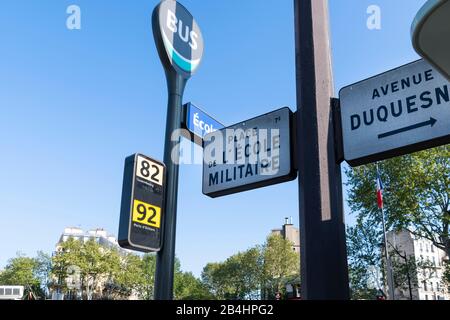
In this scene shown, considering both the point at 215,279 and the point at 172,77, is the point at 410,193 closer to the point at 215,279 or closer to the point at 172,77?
the point at 172,77

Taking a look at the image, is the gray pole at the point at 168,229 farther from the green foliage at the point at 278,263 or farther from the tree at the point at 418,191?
the green foliage at the point at 278,263

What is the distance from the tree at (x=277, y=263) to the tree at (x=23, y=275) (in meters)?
38.2

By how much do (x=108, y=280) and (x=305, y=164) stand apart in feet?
248

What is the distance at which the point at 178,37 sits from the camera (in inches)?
214

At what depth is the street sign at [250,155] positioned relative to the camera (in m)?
2.60

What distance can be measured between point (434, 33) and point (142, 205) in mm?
2760

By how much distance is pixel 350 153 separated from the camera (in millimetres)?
2404

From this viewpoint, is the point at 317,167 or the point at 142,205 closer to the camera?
the point at 317,167

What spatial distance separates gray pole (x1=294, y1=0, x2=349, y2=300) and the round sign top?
2791 millimetres

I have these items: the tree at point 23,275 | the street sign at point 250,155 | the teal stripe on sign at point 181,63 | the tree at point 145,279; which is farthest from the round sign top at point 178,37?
the tree at point 23,275

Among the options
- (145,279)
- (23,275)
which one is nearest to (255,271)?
(145,279)

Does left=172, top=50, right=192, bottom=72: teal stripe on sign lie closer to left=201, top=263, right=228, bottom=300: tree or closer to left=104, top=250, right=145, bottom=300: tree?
left=104, top=250, right=145, bottom=300: tree

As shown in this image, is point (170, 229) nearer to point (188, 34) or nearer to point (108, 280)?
point (188, 34)
